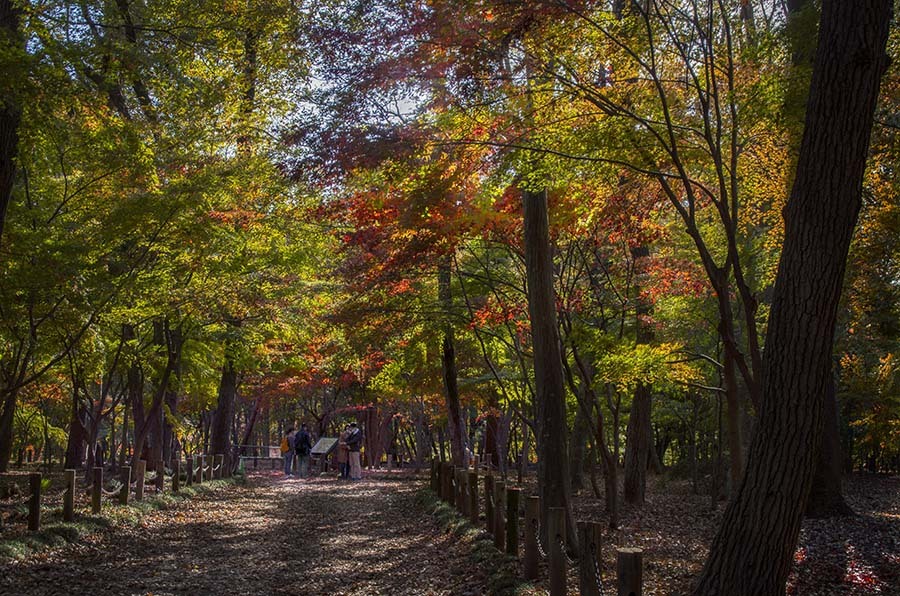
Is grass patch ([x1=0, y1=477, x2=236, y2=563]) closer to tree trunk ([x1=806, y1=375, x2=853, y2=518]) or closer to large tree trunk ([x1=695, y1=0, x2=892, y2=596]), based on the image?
large tree trunk ([x1=695, y1=0, x2=892, y2=596])

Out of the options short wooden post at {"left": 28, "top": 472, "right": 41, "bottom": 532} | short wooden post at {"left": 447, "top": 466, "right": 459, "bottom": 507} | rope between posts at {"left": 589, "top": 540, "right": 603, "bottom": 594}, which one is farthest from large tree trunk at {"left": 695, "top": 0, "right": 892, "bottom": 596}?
short wooden post at {"left": 447, "top": 466, "right": 459, "bottom": 507}

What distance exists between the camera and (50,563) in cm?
854

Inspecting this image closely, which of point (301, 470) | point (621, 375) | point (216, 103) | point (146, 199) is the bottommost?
point (301, 470)

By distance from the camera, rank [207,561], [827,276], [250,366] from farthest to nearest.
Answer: [250,366] → [207,561] → [827,276]

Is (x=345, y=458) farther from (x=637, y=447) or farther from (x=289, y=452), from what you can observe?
(x=637, y=447)

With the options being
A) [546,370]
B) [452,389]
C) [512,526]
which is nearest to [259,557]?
[512,526]

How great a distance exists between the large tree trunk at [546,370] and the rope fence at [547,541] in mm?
545

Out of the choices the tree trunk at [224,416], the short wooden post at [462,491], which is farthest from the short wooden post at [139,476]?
the tree trunk at [224,416]

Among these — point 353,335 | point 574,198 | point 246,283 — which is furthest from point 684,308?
point 246,283

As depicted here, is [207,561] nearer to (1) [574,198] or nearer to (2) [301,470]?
(1) [574,198]

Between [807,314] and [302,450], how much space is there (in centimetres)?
2540

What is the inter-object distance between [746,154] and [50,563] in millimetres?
9551

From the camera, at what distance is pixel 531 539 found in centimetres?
745

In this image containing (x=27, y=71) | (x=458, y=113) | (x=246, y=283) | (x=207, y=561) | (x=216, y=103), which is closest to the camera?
(x=27, y=71)
